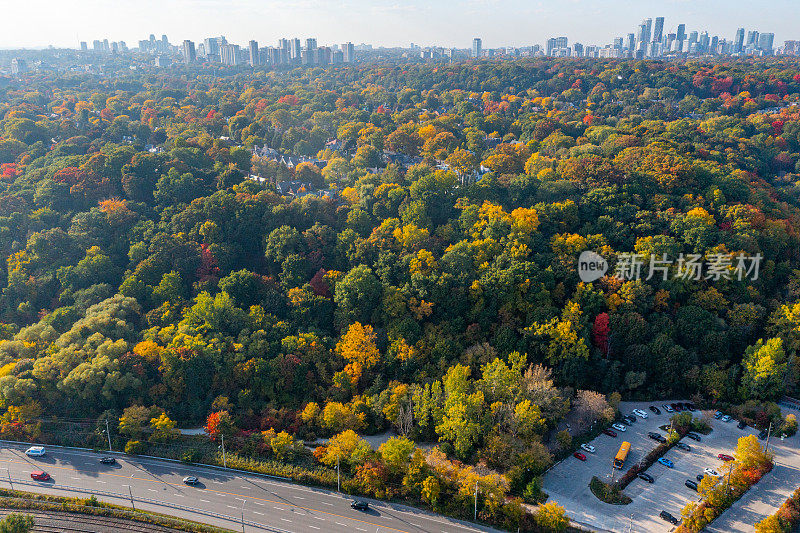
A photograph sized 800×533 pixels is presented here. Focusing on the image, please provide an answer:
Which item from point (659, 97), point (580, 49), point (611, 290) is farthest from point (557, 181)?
point (580, 49)

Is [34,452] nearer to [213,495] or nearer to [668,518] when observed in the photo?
[213,495]

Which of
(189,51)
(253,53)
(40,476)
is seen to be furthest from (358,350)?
(189,51)

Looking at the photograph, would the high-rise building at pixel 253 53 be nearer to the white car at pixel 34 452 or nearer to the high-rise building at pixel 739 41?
the white car at pixel 34 452

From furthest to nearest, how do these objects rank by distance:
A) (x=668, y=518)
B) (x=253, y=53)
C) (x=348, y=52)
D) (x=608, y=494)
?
(x=348, y=52) < (x=253, y=53) < (x=608, y=494) < (x=668, y=518)

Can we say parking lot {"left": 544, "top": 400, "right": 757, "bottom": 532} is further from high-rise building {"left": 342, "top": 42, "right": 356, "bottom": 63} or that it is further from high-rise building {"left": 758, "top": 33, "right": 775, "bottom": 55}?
high-rise building {"left": 758, "top": 33, "right": 775, "bottom": 55}

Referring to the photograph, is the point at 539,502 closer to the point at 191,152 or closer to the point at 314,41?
the point at 191,152

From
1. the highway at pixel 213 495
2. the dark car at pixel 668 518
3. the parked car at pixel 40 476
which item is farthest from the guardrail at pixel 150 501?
the dark car at pixel 668 518

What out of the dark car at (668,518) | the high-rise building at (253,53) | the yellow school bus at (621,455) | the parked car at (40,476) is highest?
the high-rise building at (253,53)
